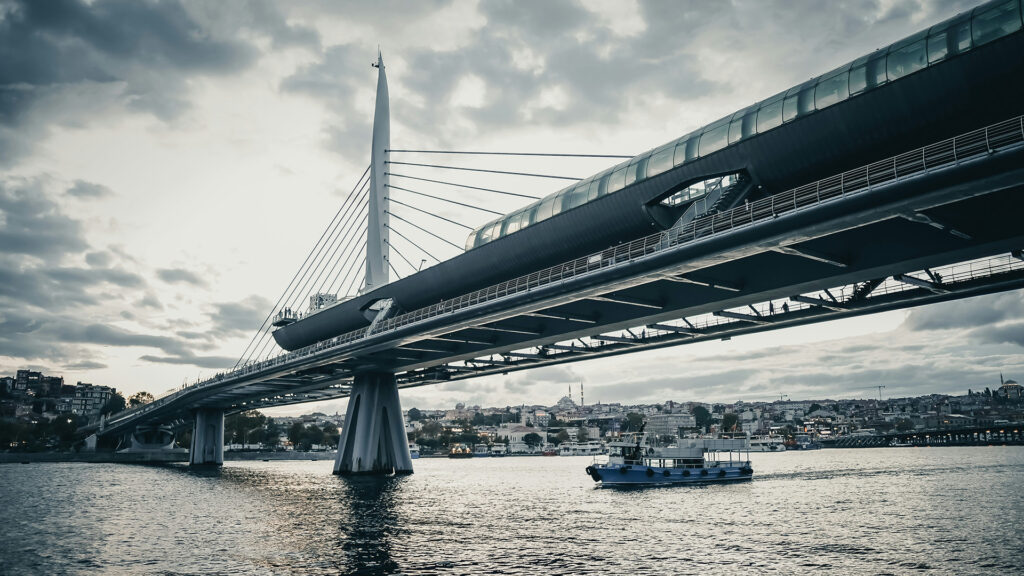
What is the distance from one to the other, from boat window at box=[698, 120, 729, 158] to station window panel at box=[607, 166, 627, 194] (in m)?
5.67

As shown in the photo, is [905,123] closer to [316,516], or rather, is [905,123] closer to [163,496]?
[316,516]

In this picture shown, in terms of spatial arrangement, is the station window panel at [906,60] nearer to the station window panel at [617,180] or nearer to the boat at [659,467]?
the station window panel at [617,180]

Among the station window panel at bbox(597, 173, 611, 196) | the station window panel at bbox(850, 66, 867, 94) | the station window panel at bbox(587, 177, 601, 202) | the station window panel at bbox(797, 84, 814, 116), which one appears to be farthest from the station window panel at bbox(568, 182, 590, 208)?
the station window panel at bbox(850, 66, 867, 94)

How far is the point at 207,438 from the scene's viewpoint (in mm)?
114562

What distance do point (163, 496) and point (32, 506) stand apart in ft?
29.4

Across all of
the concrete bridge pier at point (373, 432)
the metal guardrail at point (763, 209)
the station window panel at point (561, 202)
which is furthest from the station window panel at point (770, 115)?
the concrete bridge pier at point (373, 432)

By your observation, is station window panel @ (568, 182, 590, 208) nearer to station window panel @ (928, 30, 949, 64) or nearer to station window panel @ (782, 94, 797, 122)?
station window panel @ (782, 94, 797, 122)

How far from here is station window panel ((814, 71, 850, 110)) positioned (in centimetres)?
3138

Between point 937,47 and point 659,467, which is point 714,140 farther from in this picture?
point 659,467

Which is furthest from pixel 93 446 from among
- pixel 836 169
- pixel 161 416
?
pixel 836 169

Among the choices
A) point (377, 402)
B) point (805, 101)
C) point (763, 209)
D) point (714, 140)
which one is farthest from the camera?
point (377, 402)

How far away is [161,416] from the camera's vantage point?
120438mm

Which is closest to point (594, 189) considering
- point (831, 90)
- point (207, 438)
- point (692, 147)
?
point (692, 147)

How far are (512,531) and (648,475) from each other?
3330 cm
